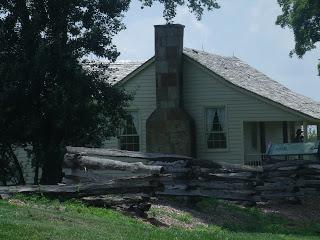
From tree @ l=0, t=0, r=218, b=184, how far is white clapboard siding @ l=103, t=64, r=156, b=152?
26.0 feet

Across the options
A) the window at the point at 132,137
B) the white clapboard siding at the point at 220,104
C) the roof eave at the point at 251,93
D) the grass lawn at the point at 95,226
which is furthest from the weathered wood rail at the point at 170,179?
the window at the point at 132,137

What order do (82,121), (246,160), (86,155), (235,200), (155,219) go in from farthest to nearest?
(246,160) → (82,121) → (235,200) → (86,155) → (155,219)

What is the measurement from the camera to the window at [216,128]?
28.0 m

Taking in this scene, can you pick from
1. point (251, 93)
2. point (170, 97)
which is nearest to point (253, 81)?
point (251, 93)

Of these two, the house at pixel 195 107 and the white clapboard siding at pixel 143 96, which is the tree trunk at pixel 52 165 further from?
the white clapboard siding at pixel 143 96

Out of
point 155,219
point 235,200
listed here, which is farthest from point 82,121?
point 155,219

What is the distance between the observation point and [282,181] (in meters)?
19.7

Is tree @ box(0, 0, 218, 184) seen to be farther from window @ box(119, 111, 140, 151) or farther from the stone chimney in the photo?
window @ box(119, 111, 140, 151)

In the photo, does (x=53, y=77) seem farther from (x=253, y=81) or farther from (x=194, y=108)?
(x=253, y=81)

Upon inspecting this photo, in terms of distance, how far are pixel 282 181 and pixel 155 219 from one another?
655 centimetres

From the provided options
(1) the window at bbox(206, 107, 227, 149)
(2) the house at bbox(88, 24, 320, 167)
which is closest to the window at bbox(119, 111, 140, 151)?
(2) the house at bbox(88, 24, 320, 167)

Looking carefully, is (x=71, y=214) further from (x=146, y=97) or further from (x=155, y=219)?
(x=146, y=97)

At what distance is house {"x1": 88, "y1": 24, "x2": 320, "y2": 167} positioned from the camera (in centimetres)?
2686

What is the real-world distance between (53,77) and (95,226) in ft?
29.1
